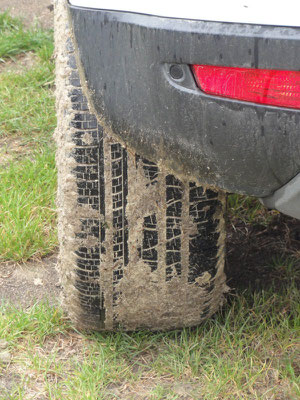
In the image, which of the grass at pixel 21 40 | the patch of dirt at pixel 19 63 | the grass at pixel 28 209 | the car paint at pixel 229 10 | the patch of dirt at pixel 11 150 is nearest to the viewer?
the car paint at pixel 229 10

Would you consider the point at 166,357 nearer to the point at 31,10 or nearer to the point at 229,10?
the point at 229,10

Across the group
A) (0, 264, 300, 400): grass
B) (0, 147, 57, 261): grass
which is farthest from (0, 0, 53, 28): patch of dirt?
(0, 264, 300, 400): grass

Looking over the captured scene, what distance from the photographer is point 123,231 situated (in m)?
1.59

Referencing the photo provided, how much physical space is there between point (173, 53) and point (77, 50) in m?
0.25

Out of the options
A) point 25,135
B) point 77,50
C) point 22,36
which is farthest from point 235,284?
point 22,36

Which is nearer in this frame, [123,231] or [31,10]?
[123,231]

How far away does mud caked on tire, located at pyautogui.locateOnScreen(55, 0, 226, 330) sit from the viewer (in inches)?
59.3

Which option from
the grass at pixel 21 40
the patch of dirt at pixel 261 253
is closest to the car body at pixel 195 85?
the patch of dirt at pixel 261 253

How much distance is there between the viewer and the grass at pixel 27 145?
2176 millimetres

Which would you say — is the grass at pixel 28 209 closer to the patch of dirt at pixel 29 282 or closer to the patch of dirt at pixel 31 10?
the patch of dirt at pixel 29 282

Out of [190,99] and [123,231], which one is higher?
[190,99]

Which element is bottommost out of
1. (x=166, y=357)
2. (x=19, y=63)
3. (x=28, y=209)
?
(x=166, y=357)

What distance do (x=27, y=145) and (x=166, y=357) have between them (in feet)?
4.79

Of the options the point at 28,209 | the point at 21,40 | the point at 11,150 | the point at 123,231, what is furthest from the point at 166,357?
the point at 21,40
